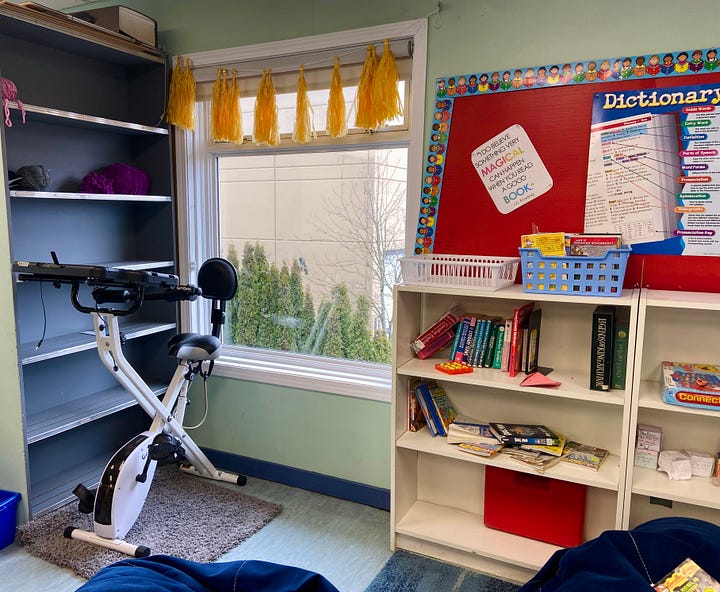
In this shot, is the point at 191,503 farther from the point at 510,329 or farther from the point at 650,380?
the point at 650,380

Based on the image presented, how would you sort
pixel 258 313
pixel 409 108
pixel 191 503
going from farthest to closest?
pixel 258 313, pixel 191 503, pixel 409 108

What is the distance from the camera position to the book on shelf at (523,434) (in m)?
2.13

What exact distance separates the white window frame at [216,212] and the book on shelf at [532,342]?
62cm

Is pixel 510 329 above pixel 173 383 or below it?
above

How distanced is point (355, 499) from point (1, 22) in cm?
260

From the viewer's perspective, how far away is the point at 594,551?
1.44 metres

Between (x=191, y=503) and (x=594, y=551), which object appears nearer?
(x=594, y=551)

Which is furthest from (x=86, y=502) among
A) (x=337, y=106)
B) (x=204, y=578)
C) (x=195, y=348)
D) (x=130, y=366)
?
Answer: (x=337, y=106)

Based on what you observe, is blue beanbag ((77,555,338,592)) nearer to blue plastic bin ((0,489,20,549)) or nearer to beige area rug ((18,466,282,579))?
beige area rug ((18,466,282,579))

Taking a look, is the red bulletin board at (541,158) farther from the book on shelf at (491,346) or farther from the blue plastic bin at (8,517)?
the blue plastic bin at (8,517)

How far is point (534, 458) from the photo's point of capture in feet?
6.88

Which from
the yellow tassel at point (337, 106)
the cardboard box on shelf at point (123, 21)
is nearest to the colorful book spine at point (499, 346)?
the yellow tassel at point (337, 106)

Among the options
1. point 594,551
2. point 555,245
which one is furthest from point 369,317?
point 594,551

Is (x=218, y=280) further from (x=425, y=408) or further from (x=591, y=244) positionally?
(x=591, y=244)
